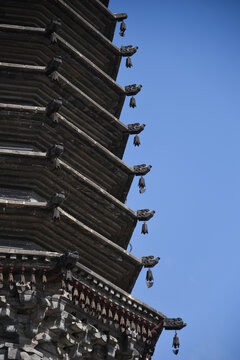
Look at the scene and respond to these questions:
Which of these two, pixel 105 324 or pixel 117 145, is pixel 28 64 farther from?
pixel 105 324

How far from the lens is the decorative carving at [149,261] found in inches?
1009

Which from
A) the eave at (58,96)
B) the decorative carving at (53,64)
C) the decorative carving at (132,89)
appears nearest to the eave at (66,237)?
the eave at (58,96)

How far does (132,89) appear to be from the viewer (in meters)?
30.6

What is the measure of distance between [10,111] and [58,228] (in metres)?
4.29

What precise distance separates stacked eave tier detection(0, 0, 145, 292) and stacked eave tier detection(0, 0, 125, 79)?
4 cm

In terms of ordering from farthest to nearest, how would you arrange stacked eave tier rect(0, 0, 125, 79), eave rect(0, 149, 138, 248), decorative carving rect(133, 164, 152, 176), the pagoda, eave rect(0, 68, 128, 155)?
stacked eave tier rect(0, 0, 125, 79) → decorative carving rect(133, 164, 152, 176) → eave rect(0, 68, 128, 155) → eave rect(0, 149, 138, 248) → the pagoda

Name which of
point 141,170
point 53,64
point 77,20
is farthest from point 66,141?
point 77,20

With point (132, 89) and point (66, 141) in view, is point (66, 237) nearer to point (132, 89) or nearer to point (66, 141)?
point (66, 141)

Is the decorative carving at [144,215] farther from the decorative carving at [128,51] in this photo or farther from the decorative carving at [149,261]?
the decorative carving at [128,51]

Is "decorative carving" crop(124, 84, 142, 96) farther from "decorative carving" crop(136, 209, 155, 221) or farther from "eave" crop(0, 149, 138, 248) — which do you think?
"eave" crop(0, 149, 138, 248)

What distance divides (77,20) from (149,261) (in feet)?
33.7

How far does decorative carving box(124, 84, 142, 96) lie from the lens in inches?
1203

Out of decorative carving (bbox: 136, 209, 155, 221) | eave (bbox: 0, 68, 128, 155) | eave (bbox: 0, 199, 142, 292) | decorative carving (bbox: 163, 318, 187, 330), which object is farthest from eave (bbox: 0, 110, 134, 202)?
decorative carving (bbox: 163, 318, 187, 330)

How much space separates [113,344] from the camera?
74.9 feet
